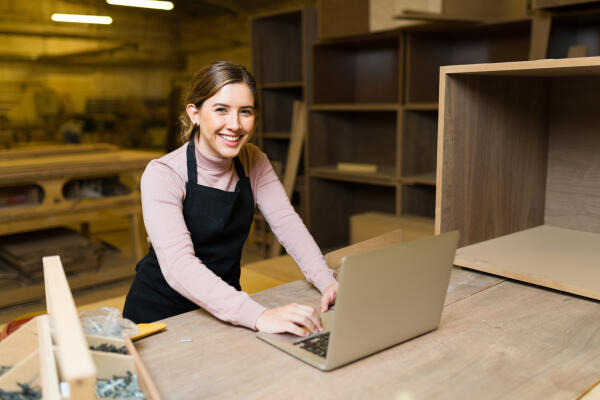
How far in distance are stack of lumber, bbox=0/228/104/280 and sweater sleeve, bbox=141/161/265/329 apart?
2313 millimetres

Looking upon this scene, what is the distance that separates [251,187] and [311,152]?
2242mm

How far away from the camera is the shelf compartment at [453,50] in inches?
114

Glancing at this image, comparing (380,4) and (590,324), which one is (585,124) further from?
(380,4)

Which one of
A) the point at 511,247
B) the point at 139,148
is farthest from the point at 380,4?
the point at 139,148

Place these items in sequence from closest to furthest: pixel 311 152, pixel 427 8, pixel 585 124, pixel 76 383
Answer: pixel 76 383, pixel 585 124, pixel 427 8, pixel 311 152

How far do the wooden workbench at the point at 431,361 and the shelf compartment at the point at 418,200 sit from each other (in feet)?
Answer: 6.70

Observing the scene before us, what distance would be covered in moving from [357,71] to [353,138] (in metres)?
0.48

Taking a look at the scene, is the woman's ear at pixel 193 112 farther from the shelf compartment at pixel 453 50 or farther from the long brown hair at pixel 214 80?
the shelf compartment at pixel 453 50

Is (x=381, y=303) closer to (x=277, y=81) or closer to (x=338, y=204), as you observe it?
(x=338, y=204)

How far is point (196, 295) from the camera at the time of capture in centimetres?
105

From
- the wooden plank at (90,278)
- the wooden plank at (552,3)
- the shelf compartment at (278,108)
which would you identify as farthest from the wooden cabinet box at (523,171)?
the shelf compartment at (278,108)

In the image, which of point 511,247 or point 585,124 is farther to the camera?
point 585,124

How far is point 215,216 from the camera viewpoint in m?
1.36

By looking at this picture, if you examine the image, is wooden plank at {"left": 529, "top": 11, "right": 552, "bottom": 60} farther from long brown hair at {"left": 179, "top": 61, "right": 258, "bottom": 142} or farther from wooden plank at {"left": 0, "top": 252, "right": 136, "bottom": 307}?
wooden plank at {"left": 0, "top": 252, "right": 136, "bottom": 307}
